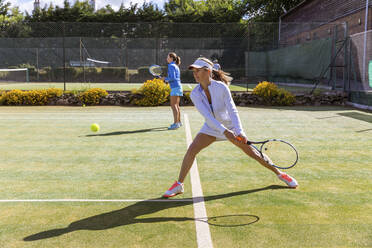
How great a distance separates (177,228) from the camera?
11.4 feet

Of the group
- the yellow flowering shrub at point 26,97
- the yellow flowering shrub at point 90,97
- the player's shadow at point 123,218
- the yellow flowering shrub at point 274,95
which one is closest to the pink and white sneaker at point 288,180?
the player's shadow at point 123,218

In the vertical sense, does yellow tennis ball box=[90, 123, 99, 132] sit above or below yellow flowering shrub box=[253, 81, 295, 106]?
below

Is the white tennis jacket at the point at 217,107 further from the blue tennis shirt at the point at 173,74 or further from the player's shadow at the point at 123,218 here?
the blue tennis shirt at the point at 173,74

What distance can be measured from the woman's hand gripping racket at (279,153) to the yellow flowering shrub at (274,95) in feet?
35.3

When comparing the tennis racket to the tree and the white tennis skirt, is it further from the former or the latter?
the tree

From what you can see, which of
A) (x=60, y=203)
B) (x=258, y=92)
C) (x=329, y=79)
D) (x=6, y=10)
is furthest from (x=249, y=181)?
(x=6, y=10)

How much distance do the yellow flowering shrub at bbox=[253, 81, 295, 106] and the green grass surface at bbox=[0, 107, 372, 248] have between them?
6030 mm

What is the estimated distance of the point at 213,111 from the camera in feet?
13.7

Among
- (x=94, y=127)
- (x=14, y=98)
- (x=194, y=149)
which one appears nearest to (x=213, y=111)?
(x=194, y=149)

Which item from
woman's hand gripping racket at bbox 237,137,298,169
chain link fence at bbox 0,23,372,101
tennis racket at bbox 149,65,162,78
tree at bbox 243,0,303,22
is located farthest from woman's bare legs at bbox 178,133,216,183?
tree at bbox 243,0,303,22

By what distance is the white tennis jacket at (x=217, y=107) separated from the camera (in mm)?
3971

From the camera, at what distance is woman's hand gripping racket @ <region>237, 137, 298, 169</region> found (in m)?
4.33

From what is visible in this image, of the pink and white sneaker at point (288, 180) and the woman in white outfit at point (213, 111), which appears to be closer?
the woman in white outfit at point (213, 111)

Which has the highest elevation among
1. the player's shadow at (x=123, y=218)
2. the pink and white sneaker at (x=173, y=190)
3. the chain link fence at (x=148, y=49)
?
the chain link fence at (x=148, y=49)
